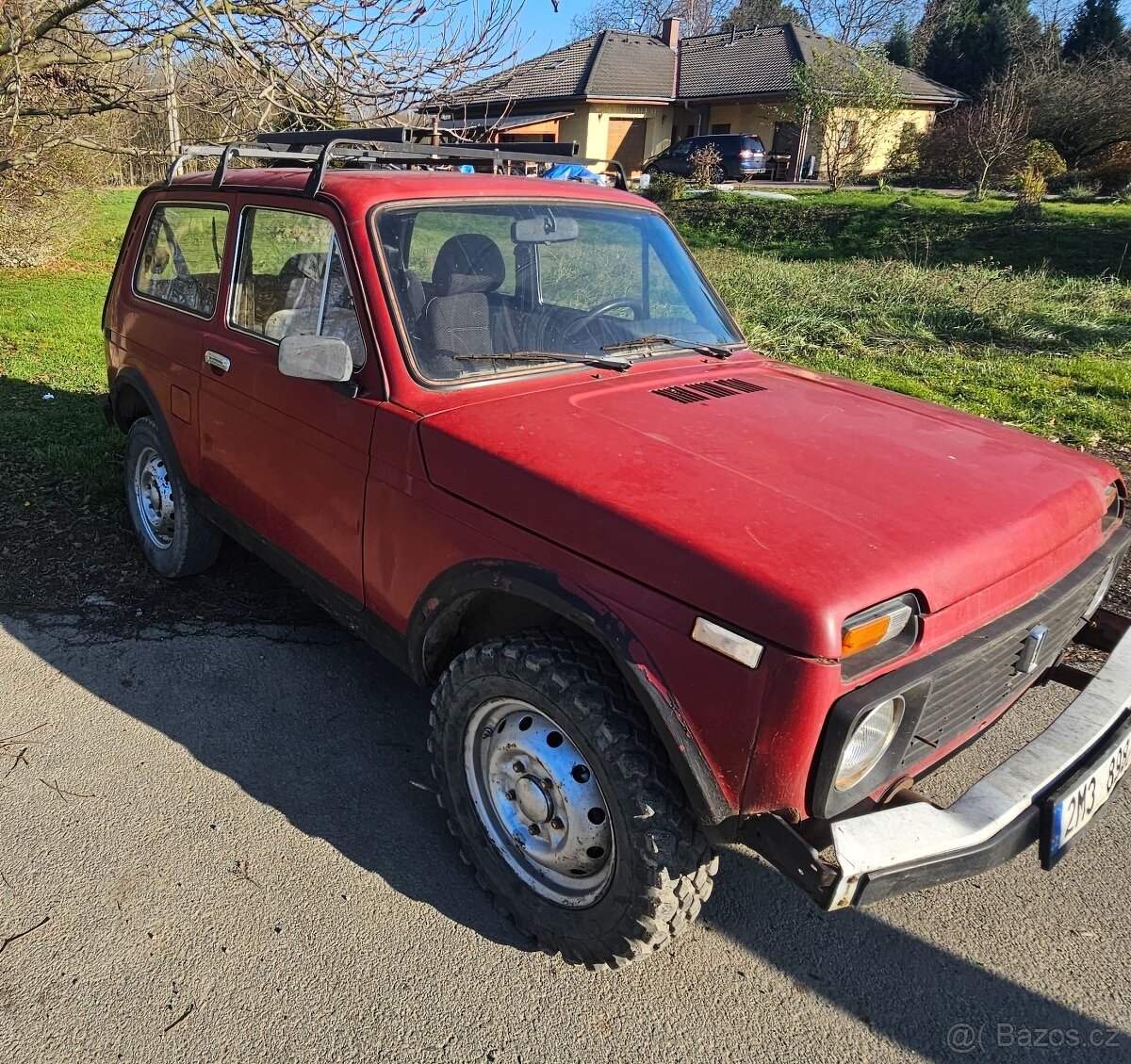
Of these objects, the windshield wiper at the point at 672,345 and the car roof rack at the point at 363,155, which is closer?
the windshield wiper at the point at 672,345

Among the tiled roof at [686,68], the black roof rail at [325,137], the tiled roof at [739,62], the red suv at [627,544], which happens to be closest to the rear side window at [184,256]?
the red suv at [627,544]

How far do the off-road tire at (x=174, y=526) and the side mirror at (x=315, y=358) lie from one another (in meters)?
1.63

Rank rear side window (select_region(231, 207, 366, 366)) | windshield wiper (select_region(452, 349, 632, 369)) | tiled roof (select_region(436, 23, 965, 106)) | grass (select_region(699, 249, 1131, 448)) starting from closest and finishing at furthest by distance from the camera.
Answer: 1. windshield wiper (select_region(452, 349, 632, 369))
2. rear side window (select_region(231, 207, 366, 366))
3. grass (select_region(699, 249, 1131, 448))
4. tiled roof (select_region(436, 23, 965, 106))

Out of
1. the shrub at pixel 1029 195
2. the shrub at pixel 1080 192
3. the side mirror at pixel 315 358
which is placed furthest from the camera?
the shrub at pixel 1080 192

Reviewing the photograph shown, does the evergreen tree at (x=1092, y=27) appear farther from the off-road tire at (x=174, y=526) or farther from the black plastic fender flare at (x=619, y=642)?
the black plastic fender flare at (x=619, y=642)

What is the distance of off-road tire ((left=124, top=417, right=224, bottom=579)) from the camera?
4.23 meters

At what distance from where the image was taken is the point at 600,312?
136 inches

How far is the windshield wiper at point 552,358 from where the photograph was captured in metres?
2.99

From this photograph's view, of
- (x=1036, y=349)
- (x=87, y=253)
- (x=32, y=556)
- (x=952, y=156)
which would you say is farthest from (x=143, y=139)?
(x=952, y=156)

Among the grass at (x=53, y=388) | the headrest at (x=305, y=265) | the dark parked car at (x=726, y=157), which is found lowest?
the grass at (x=53, y=388)

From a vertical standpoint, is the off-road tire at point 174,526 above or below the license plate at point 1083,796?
below

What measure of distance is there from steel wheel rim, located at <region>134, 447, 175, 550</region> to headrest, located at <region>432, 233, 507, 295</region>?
2.04m

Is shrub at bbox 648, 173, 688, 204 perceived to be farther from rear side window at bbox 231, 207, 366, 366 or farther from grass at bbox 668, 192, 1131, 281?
rear side window at bbox 231, 207, 366, 366

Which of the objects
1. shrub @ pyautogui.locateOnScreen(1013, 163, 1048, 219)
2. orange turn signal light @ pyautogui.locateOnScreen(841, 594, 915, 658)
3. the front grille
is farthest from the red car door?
shrub @ pyautogui.locateOnScreen(1013, 163, 1048, 219)
